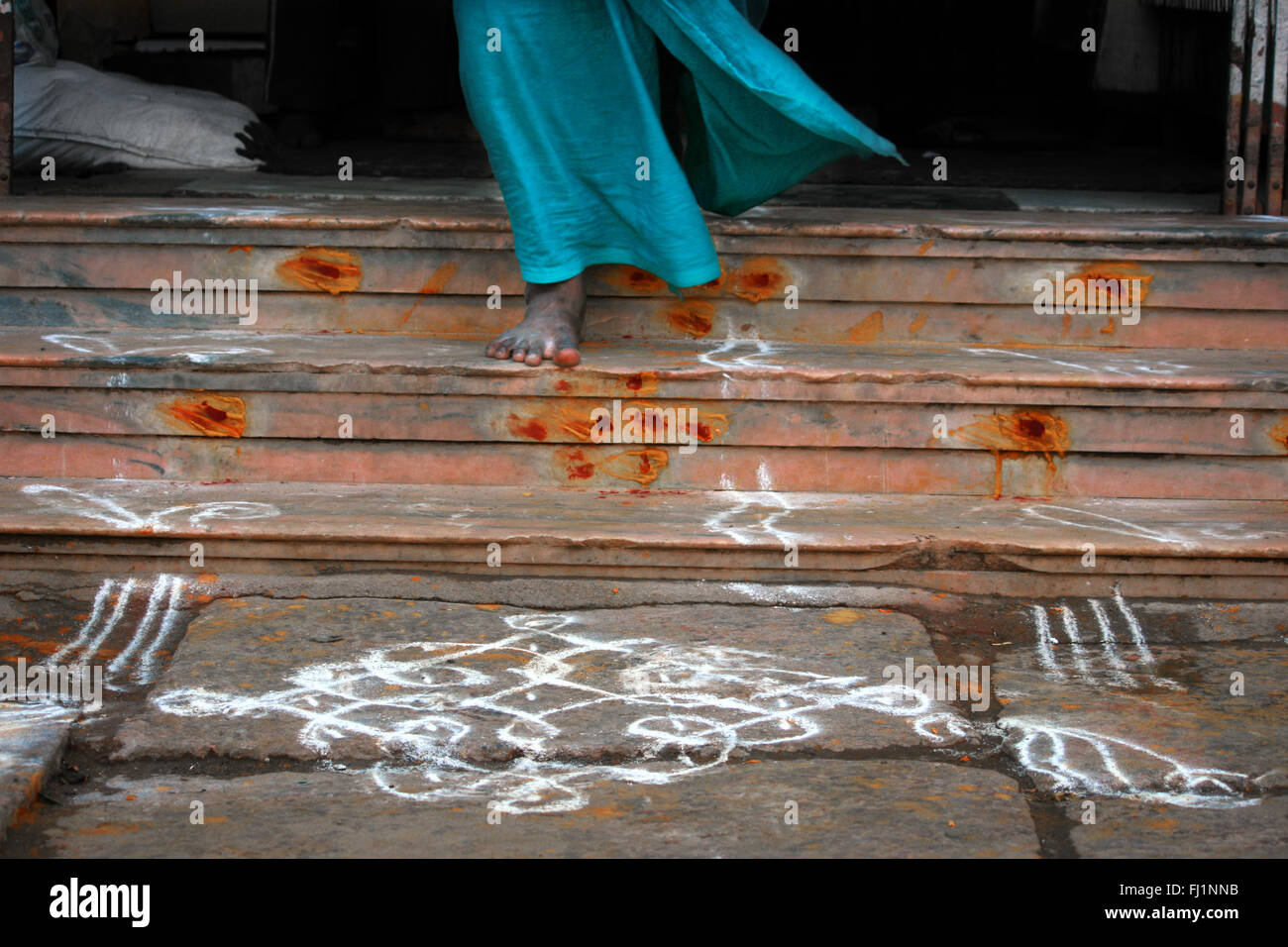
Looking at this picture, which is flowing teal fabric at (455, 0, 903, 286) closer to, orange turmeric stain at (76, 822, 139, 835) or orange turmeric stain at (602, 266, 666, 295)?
orange turmeric stain at (602, 266, 666, 295)

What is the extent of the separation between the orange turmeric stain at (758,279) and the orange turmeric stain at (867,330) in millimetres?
180

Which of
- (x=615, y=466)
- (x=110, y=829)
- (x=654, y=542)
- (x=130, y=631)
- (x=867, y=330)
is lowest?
(x=110, y=829)

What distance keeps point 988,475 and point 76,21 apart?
4.27 meters

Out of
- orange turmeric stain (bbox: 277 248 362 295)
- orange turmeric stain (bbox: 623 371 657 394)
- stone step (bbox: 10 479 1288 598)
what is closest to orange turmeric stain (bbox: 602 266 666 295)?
orange turmeric stain (bbox: 623 371 657 394)

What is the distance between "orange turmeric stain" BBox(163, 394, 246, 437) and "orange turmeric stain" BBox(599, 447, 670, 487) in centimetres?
71

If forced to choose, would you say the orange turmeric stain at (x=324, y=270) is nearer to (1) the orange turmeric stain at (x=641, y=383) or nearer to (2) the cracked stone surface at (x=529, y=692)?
(1) the orange turmeric stain at (x=641, y=383)

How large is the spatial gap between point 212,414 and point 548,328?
0.67 metres

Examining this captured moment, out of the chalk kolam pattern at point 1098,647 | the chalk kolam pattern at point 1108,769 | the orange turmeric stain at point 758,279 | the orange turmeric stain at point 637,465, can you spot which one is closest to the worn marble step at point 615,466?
the orange turmeric stain at point 637,465

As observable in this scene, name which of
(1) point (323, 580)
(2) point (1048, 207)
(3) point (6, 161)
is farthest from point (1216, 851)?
(3) point (6, 161)

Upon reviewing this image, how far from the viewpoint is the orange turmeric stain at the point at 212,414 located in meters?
2.63

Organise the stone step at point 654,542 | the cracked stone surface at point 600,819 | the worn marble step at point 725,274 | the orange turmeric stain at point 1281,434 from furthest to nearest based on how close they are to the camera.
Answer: the worn marble step at point 725,274 < the orange turmeric stain at point 1281,434 < the stone step at point 654,542 < the cracked stone surface at point 600,819

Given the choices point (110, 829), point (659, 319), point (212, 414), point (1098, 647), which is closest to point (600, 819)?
point (110, 829)

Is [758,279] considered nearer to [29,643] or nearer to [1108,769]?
[1108,769]

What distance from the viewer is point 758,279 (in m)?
2.93
